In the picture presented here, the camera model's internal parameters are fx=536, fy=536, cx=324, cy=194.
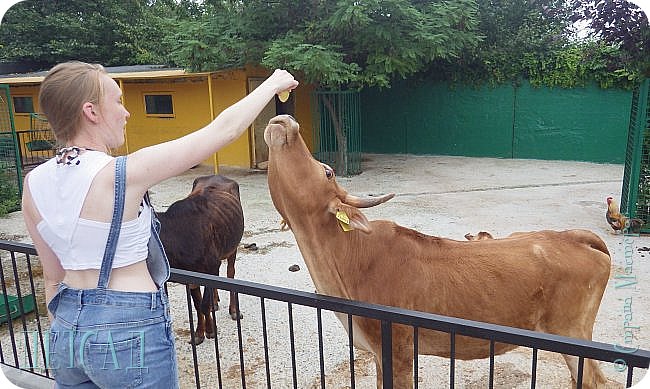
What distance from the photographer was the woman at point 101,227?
51.3 inches

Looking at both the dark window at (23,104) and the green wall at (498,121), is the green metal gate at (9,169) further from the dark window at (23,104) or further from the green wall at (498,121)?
the green wall at (498,121)

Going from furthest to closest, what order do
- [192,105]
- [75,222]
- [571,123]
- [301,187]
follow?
1. [571,123]
2. [192,105]
3. [301,187]
4. [75,222]

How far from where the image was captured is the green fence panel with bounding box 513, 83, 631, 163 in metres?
13.0

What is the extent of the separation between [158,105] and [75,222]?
1350 cm

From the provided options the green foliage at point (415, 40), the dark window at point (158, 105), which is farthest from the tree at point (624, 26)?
the dark window at point (158, 105)

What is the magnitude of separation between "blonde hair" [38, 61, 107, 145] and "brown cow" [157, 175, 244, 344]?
2471 mm

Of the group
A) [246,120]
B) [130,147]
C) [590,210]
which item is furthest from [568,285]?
[130,147]

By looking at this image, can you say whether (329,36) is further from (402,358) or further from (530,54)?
(402,358)

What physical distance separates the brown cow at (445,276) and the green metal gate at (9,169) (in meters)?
8.62

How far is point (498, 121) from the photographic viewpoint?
14.2 meters

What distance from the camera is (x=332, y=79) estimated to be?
9.53 m

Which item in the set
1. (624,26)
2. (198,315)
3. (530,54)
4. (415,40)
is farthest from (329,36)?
(198,315)

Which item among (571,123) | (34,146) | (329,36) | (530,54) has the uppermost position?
(329,36)

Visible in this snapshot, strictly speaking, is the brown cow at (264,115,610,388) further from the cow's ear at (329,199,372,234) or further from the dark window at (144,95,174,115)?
the dark window at (144,95,174,115)
